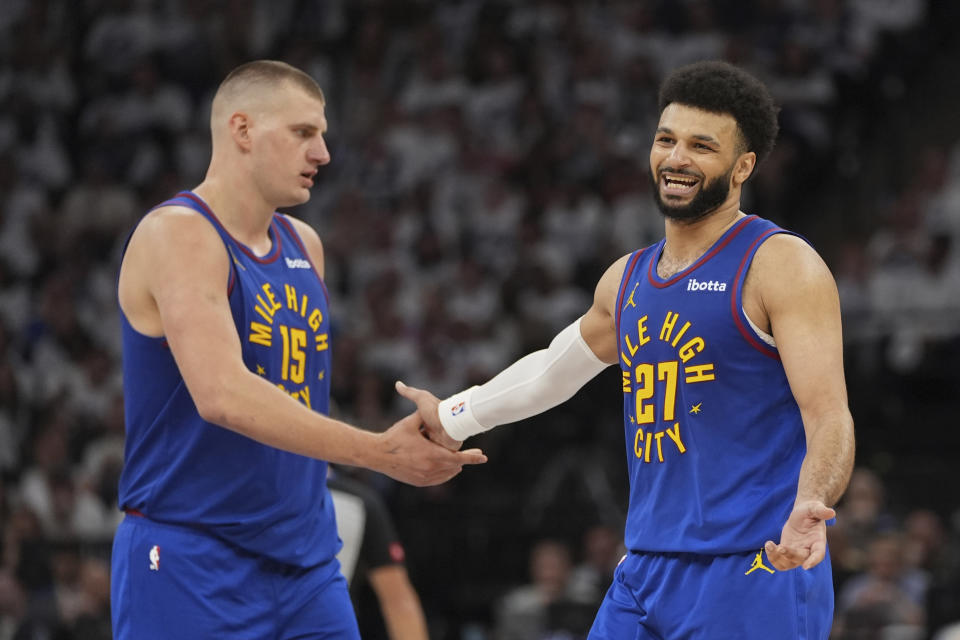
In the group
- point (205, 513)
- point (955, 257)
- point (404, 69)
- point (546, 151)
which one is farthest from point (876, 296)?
point (205, 513)

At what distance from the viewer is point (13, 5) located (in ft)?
53.8

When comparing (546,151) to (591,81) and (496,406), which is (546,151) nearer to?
(591,81)

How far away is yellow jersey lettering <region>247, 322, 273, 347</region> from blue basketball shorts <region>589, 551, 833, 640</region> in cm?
159

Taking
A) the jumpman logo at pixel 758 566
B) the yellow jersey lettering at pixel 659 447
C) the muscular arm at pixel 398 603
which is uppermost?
the yellow jersey lettering at pixel 659 447

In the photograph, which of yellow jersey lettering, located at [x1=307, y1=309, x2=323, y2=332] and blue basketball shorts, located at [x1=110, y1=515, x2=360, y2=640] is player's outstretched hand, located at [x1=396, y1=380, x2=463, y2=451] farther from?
blue basketball shorts, located at [x1=110, y1=515, x2=360, y2=640]

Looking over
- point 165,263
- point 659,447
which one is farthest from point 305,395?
point 659,447

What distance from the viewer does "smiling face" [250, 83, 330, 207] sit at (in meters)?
5.29

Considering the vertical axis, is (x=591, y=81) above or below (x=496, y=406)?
above

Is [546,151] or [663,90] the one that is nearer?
[663,90]

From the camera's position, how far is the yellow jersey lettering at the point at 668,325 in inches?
184

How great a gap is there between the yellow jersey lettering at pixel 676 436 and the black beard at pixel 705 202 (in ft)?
2.45

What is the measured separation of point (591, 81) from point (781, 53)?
203 centimetres

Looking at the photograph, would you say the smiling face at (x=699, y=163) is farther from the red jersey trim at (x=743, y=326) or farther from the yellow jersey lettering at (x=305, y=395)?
the yellow jersey lettering at (x=305, y=395)

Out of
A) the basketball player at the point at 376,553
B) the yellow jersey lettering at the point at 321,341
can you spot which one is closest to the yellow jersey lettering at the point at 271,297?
the yellow jersey lettering at the point at 321,341
